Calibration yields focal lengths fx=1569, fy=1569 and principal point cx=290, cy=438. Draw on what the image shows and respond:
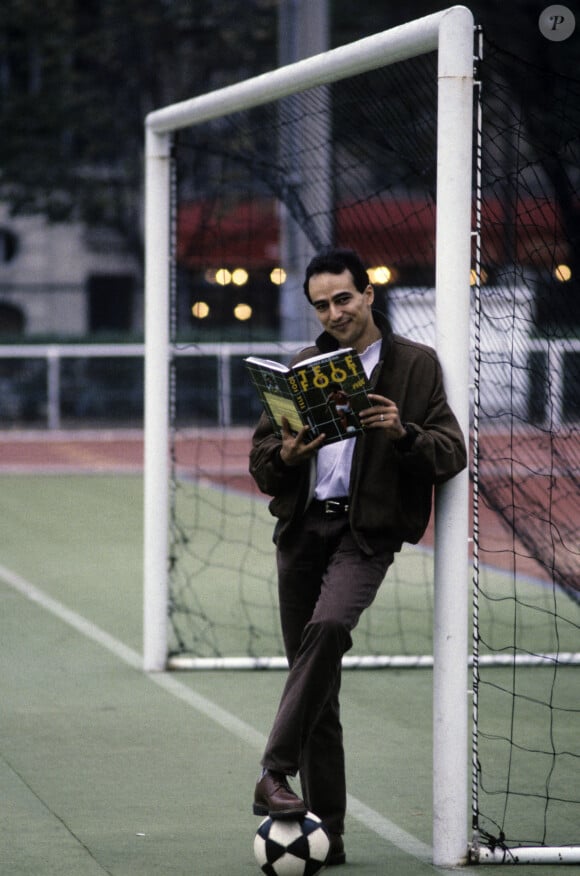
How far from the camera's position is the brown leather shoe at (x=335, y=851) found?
5.14m

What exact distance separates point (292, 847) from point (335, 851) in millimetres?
466

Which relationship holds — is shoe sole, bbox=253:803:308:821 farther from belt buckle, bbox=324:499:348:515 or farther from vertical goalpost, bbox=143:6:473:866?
belt buckle, bbox=324:499:348:515

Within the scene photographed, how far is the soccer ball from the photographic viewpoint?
4.74 meters

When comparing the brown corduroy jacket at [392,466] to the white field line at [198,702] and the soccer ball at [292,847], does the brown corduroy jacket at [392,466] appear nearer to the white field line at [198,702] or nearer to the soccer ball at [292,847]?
the soccer ball at [292,847]

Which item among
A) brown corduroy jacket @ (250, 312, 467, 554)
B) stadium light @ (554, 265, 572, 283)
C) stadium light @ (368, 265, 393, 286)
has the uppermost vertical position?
stadium light @ (368, 265, 393, 286)

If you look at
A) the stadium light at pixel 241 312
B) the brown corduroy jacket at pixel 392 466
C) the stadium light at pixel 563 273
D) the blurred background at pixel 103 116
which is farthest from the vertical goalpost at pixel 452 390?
the blurred background at pixel 103 116

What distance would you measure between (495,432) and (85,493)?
4.49 meters

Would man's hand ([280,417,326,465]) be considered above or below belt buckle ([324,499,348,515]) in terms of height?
above

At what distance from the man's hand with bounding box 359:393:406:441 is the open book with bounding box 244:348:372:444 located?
0.06ft

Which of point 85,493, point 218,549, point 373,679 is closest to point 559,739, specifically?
point 373,679

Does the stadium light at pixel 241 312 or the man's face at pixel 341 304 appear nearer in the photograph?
the man's face at pixel 341 304

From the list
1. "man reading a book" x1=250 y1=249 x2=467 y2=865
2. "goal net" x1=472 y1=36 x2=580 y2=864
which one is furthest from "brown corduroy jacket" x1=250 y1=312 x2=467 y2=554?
"goal net" x1=472 y1=36 x2=580 y2=864

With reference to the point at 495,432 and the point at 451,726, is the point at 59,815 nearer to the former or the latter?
the point at 451,726

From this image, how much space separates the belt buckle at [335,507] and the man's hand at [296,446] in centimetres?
25
